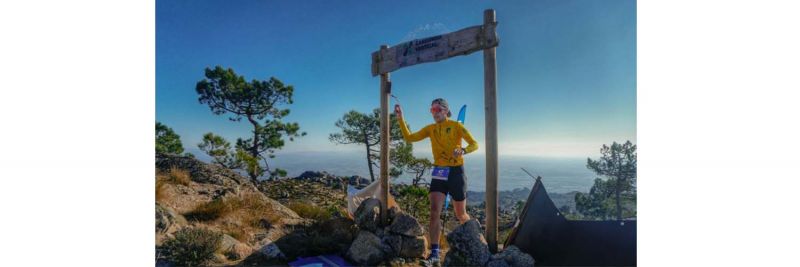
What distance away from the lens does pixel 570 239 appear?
3051 mm

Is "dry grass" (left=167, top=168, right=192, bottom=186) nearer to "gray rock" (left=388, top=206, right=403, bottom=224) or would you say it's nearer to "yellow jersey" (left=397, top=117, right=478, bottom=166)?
"gray rock" (left=388, top=206, right=403, bottom=224)

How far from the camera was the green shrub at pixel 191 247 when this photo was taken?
11.0 feet

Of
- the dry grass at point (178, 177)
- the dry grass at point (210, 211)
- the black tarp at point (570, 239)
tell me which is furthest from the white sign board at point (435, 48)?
the dry grass at point (178, 177)

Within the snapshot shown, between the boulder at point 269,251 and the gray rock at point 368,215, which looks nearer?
the boulder at point 269,251

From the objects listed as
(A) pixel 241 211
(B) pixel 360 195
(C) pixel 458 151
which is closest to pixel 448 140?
(C) pixel 458 151

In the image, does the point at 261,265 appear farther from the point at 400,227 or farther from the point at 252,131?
the point at 252,131

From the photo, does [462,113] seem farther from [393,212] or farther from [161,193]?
[161,193]

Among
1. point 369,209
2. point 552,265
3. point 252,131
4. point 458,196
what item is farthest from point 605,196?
point 252,131

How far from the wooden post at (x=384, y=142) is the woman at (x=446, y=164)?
2.16 feet

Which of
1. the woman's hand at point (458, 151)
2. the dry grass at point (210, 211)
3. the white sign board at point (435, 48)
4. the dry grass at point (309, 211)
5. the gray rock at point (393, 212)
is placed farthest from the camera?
the dry grass at point (309, 211)

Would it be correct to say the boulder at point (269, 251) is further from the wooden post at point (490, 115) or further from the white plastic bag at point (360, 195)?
the wooden post at point (490, 115)

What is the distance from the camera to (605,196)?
4086 millimetres

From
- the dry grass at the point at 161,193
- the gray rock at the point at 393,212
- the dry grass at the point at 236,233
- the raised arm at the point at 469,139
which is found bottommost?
the dry grass at the point at 236,233

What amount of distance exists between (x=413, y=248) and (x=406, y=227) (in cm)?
20
